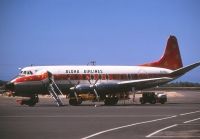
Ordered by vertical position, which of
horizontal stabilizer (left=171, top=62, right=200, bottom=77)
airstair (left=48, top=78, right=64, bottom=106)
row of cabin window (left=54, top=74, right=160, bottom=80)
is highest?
horizontal stabilizer (left=171, top=62, right=200, bottom=77)

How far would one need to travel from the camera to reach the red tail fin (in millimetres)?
44156

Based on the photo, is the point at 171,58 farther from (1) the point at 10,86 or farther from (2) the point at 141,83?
(1) the point at 10,86

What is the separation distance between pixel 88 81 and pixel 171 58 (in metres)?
10.6

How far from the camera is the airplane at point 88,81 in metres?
37.1

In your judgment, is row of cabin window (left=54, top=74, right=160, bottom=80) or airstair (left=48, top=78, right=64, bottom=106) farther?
row of cabin window (left=54, top=74, right=160, bottom=80)

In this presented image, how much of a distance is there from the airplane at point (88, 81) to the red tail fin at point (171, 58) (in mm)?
538

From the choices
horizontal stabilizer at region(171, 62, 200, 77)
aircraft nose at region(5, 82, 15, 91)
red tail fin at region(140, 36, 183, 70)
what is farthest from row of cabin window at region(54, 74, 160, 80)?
aircraft nose at region(5, 82, 15, 91)

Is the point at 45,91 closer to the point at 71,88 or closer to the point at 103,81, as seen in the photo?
the point at 71,88

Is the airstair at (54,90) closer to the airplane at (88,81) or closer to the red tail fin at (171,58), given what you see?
the airplane at (88,81)

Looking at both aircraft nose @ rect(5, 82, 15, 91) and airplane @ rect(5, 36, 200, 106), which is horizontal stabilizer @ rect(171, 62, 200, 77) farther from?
aircraft nose @ rect(5, 82, 15, 91)

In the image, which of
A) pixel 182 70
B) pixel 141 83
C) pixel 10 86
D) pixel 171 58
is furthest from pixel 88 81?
pixel 171 58

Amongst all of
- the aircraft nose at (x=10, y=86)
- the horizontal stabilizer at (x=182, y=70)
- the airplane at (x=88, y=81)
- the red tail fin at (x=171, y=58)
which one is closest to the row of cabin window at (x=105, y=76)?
the airplane at (x=88, y=81)

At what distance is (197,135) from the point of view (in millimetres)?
14602

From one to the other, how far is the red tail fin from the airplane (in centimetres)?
54
